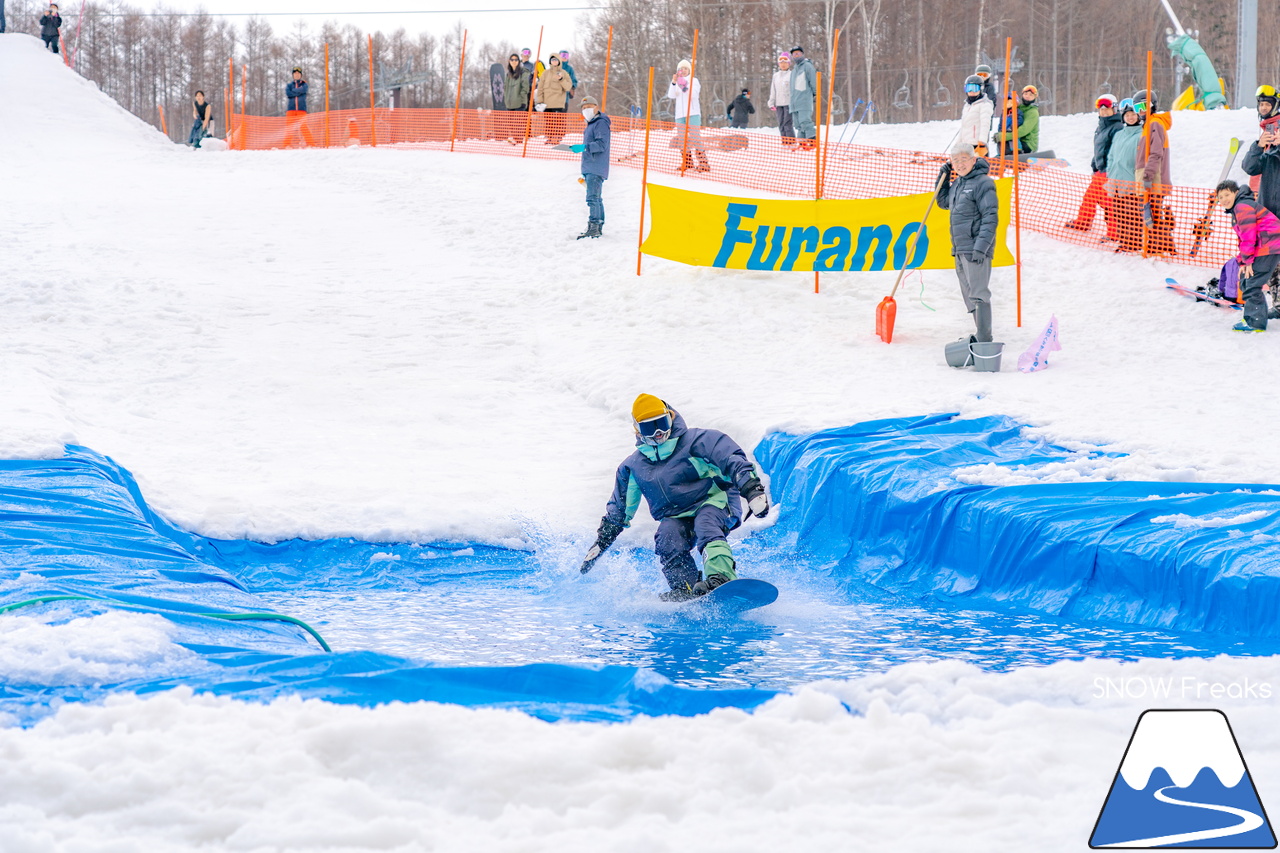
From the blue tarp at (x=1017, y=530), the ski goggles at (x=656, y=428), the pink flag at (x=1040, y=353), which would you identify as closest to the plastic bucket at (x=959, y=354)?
the pink flag at (x=1040, y=353)

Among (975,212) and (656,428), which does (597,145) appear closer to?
(975,212)

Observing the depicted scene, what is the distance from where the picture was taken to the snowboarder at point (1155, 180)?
1273 centimetres

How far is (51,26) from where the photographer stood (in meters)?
32.0

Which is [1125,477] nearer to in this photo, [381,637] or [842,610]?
[842,610]

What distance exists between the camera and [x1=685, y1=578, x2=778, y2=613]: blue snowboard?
20.0ft

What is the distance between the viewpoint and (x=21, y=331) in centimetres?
1101

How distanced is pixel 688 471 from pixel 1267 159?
23.0ft

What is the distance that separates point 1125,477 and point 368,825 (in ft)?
17.1

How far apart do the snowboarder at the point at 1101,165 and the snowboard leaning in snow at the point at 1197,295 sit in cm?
177

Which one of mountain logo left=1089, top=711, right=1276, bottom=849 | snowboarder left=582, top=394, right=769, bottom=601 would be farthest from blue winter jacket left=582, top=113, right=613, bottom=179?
mountain logo left=1089, top=711, right=1276, bottom=849

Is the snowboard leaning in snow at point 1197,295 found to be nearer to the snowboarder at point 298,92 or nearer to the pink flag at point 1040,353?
the pink flag at point 1040,353

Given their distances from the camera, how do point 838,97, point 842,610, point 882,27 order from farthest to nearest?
1. point 882,27
2. point 838,97
3. point 842,610

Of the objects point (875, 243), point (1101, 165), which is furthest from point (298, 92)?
point (1101, 165)

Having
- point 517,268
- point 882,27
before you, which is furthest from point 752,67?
point 517,268
